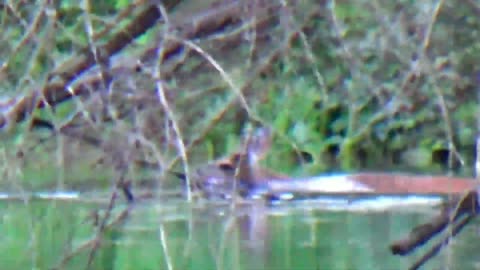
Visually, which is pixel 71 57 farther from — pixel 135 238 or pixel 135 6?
Result: pixel 135 238

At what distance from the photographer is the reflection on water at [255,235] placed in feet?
16.7

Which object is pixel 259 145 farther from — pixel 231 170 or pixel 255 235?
pixel 255 235

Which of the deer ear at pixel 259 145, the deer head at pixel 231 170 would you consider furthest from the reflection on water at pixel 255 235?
the deer ear at pixel 259 145

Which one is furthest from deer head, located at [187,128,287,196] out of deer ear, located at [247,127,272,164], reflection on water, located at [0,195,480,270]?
reflection on water, located at [0,195,480,270]

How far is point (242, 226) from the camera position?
6.07 m

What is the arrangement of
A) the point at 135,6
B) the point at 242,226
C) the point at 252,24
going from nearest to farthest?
1. the point at 252,24
2. the point at 135,6
3. the point at 242,226

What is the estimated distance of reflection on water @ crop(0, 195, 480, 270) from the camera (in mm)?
5102

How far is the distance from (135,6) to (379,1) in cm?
58

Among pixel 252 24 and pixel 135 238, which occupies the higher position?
pixel 252 24

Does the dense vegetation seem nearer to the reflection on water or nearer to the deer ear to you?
the deer ear

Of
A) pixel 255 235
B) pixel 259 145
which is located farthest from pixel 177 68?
pixel 255 235

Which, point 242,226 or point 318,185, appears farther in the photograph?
point 242,226

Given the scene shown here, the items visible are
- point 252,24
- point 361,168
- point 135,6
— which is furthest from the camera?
point 361,168

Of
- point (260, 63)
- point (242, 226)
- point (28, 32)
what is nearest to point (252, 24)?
point (260, 63)
